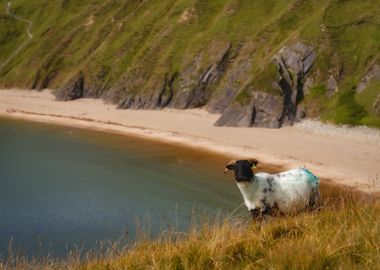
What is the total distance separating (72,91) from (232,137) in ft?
146

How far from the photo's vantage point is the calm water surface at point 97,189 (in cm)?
2495

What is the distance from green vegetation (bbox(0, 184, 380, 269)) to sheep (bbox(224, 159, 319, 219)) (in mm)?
5009

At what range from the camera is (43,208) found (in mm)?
30562

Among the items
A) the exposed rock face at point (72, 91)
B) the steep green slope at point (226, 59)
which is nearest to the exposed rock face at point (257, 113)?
the steep green slope at point (226, 59)

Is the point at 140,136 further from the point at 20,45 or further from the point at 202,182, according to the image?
the point at 20,45

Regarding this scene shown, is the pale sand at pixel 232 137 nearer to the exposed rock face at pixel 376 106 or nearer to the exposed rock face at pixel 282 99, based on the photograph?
the exposed rock face at pixel 282 99

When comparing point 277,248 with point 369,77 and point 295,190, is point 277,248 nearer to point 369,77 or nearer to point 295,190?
point 295,190

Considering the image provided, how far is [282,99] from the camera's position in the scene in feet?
178

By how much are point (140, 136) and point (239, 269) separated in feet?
156

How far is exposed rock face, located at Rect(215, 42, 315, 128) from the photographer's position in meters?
53.2

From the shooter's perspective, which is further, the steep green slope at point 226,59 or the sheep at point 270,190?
the steep green slope at point 226,59

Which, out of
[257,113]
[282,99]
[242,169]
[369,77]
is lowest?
[257,113]

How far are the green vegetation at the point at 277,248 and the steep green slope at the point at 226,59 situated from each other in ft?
125

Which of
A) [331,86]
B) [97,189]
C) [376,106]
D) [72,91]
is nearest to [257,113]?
[331,86]
